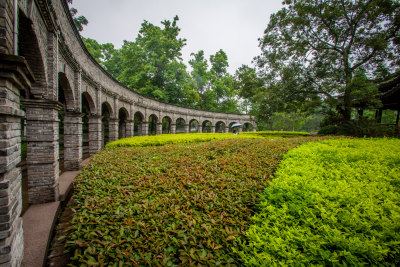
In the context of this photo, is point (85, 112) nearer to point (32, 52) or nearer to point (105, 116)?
point (105, 116)

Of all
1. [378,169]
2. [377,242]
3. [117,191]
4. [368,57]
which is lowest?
[117,191]

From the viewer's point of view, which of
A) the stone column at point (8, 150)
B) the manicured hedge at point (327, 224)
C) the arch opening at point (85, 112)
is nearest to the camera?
the manicured hedge at point (327, 224)

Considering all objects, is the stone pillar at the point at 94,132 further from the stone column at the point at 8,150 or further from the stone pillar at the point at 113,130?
the stone column at the point at 8,150

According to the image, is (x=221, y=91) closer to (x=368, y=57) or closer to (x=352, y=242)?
(x=368, y=57)

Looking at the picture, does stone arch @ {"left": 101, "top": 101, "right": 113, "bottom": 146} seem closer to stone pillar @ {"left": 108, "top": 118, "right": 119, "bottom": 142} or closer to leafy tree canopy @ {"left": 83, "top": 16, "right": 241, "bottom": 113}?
stone pillar @ {"left": 108, "top": 118, "right": 119, "bottom": 142}

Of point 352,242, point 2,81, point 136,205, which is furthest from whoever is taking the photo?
point 136,205

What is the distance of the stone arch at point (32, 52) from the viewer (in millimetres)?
3672

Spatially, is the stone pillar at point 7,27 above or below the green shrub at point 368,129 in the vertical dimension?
above

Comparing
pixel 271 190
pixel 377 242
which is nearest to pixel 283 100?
pixel 271 190

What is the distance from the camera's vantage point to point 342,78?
1154 cm

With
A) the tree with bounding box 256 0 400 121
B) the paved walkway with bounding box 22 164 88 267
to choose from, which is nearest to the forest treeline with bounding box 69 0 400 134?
the tree with bounding box 256 0 400 121

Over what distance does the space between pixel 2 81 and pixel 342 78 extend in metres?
16.1

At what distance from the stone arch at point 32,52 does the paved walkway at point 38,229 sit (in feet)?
10.3

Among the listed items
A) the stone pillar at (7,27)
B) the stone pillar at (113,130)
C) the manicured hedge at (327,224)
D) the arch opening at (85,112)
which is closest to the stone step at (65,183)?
→ the arch opening at (85,112)
